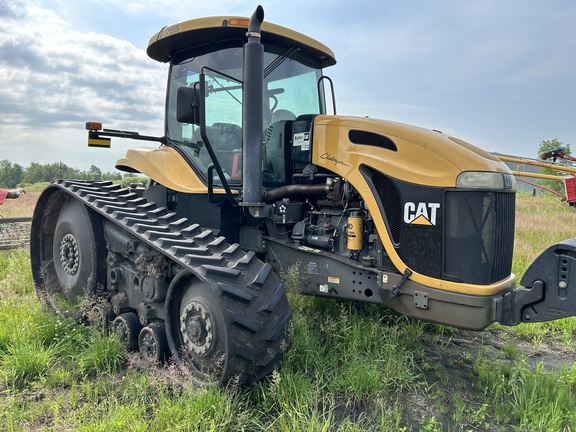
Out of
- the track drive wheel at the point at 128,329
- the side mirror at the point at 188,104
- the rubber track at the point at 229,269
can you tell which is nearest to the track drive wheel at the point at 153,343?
the track drive wheel at the point at 128,329

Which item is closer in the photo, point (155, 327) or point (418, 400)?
point (418, 400)

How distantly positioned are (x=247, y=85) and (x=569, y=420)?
313 centimetres

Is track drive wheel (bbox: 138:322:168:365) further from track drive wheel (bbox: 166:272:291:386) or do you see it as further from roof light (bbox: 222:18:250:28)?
roof light (bbox: 222:18:250:28)

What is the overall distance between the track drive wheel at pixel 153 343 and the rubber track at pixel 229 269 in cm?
60

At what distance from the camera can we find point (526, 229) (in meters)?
11.4

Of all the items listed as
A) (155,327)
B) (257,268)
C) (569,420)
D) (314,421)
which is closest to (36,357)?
(155,327)

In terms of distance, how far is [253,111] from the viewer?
136 inches

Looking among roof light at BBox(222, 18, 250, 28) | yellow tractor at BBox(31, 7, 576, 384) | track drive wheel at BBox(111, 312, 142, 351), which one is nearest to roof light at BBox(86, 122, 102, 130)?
yellow tractor at BBox(31, 7, 576, 384)

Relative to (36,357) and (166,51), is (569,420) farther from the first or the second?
(166,51)

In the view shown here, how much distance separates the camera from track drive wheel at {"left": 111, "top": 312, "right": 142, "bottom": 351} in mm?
3775

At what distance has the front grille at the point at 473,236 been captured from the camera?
3.00m

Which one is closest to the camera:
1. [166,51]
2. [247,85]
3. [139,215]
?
[247,85]

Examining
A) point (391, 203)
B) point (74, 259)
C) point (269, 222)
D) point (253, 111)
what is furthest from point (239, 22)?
point (74, 259)

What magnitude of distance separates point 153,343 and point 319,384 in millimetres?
1304
